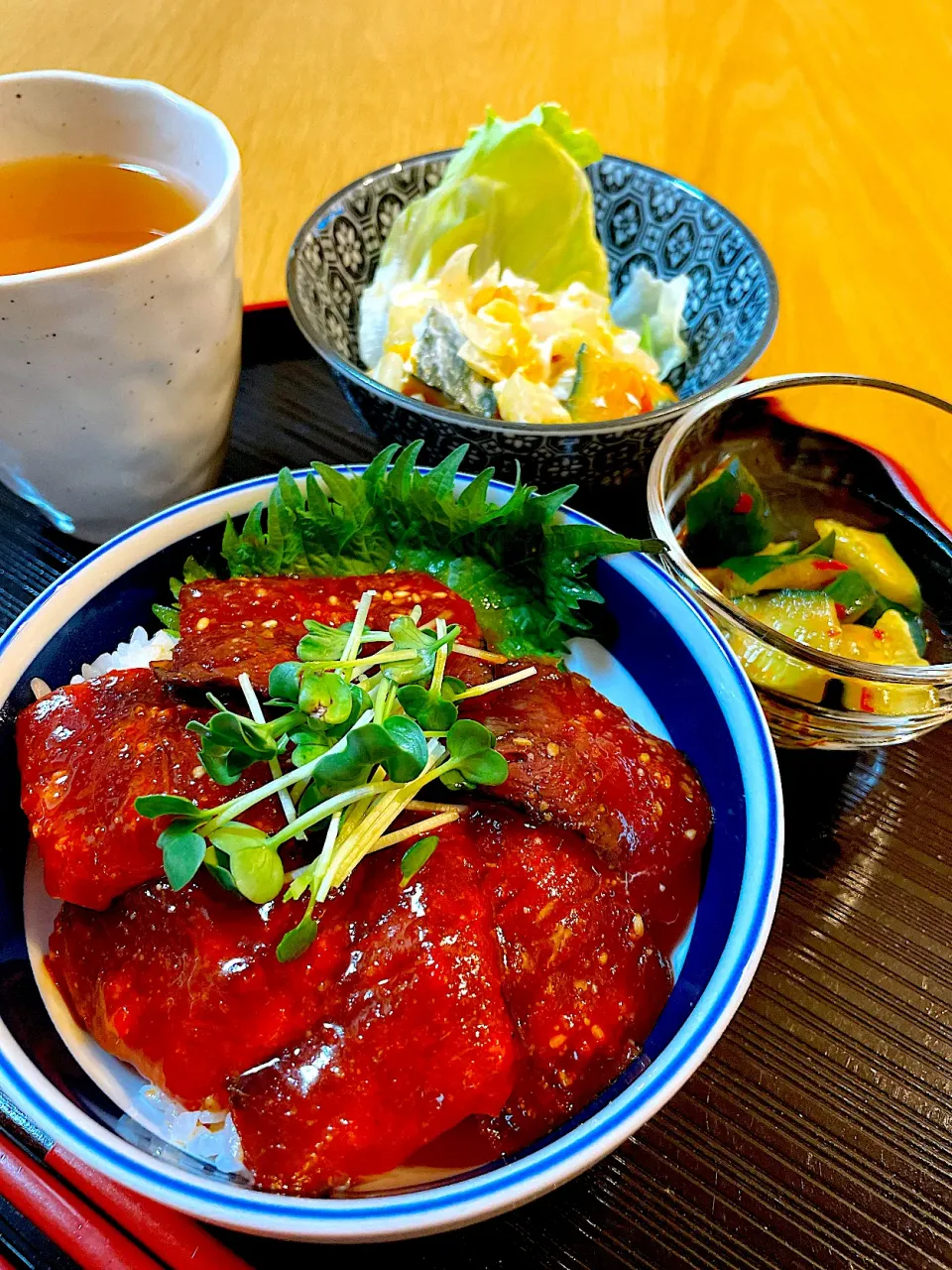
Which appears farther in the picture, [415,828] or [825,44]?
[825,44]

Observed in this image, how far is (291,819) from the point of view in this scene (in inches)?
45.2

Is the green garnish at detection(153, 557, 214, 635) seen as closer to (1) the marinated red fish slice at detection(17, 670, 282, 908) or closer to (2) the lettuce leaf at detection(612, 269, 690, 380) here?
(1) the marinated red fish slice at detection(17, 670, 282, 908)

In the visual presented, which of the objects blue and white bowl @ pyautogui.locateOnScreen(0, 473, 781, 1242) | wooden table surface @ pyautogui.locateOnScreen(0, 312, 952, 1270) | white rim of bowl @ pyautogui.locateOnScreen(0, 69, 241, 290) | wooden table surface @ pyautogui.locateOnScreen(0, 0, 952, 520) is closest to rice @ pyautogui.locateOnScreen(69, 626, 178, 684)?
blue and white bowl @ pyautogui.locateOnScreen(0, 473, 781, 1242)

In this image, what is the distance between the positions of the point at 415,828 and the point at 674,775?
17.2 inches

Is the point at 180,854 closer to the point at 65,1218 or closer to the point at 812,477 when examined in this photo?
the point at 65,1218

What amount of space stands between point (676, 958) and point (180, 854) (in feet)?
2.32

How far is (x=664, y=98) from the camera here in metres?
3.41

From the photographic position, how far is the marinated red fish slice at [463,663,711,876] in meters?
1.23

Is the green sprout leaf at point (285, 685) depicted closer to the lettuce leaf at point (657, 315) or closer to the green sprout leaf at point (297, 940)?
the green sprout leaf at point (297, 940)

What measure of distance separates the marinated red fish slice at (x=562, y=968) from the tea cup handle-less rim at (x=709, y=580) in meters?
0.53

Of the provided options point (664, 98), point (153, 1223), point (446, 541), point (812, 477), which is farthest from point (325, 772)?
point (664, 98)

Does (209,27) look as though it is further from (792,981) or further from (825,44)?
(792,981)

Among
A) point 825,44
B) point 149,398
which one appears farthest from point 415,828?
point 825,44

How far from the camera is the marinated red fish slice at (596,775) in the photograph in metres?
1.23
